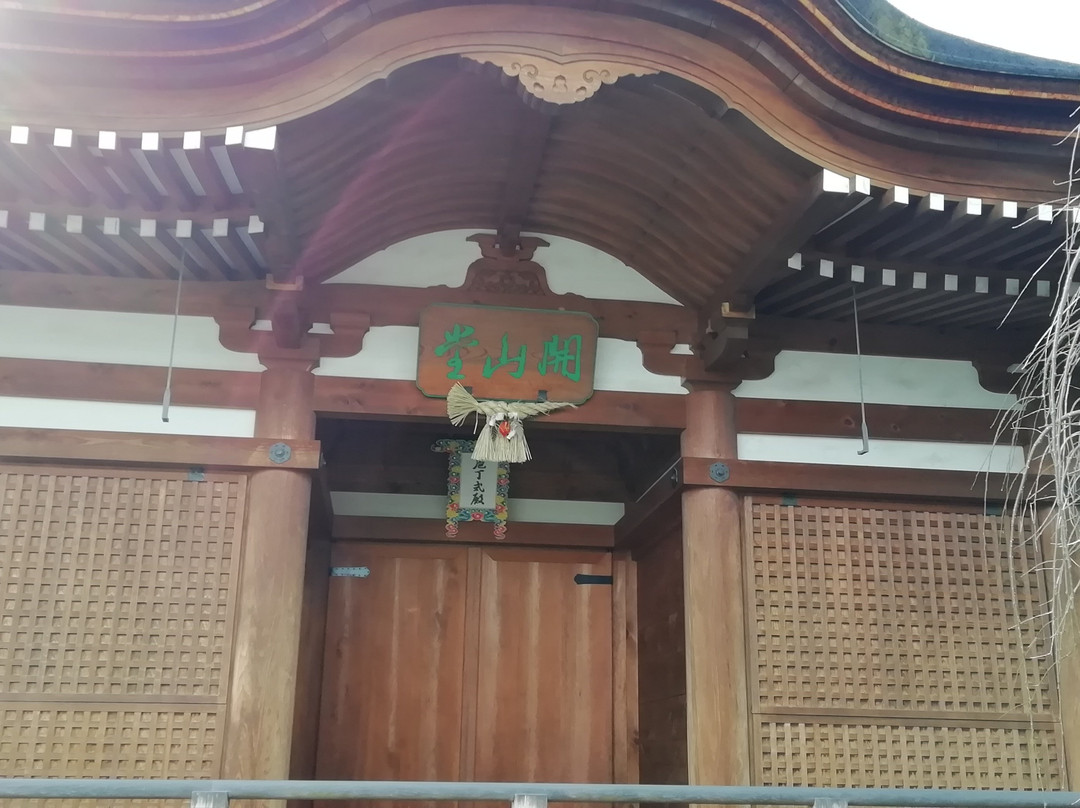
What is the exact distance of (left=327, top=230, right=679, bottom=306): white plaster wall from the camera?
479 cm

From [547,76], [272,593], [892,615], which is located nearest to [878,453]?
[892,615]

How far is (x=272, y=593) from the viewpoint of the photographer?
4230 mm

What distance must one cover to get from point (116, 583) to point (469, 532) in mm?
2268

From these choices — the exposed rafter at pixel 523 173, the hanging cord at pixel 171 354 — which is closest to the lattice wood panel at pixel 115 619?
the hanging cord at pixel 171 354

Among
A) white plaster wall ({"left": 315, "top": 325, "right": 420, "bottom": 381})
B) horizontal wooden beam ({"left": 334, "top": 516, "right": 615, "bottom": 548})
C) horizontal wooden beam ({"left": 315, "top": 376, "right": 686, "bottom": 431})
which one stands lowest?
horizontal wooden beam ({"left": 334, "top": 516, "right": 615, "bottom": 548})

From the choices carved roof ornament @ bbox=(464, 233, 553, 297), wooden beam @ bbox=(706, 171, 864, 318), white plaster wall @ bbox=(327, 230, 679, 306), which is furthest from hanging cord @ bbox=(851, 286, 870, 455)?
carved roof ornament @ bbox=(464, 233, 553, 297)

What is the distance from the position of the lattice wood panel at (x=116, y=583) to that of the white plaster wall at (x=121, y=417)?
22 cm

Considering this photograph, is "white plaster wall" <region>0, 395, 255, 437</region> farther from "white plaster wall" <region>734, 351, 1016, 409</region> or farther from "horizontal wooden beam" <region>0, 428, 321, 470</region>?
"white plaster wall" <region>734, 351, 1016, 409</region>

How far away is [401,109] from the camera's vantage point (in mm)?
3967

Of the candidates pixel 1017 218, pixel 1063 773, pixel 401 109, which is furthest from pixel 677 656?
pixel 401 109

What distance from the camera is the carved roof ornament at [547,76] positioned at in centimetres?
346

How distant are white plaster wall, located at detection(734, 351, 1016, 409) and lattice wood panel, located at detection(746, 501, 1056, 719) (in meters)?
0.58

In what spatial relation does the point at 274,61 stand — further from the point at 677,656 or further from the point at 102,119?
the point at 677,656

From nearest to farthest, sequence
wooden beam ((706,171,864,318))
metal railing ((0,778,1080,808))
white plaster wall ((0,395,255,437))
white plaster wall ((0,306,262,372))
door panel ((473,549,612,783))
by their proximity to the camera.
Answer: metal railing ((0,778,1080,808)) → wooden beam ((706,171,864,318)) → white plaster wall ((0,395,255,437)) → white plaster wall ((0,306,262,372)) → door panel ((473,549,612,783))
